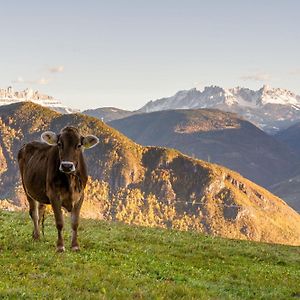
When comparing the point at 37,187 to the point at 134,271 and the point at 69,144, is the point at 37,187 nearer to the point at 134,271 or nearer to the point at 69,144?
the point at 69,144

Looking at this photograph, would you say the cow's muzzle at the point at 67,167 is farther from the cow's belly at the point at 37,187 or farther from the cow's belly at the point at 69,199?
the cow's belly at the point at 37,187

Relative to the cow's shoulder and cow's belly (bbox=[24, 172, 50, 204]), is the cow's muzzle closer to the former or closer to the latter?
cow's belly (bbox=[24, 172, 50, 204])

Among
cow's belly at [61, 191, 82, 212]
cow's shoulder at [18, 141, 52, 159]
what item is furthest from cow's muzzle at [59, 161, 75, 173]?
cow's shoulder at [18, 141, 52, 159]

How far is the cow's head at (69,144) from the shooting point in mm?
17516

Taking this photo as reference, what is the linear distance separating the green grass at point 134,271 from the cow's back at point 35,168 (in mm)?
2216

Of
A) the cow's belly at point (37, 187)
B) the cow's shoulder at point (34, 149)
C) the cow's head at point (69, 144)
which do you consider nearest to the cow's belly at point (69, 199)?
the cow's head at point (69, 144)

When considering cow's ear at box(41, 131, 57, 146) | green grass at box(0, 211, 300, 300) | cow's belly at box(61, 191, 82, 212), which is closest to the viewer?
green grass at box(0, 211, 300, 300)

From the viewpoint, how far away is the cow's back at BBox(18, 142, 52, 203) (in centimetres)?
1998

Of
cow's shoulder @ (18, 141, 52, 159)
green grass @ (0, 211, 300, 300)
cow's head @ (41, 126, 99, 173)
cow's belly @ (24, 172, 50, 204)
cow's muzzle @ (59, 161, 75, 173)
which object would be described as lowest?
green grass @ (0, 211, 300, 300)

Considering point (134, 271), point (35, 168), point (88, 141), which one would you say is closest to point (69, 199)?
point (88, 141)

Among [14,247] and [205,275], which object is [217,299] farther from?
[14,247]

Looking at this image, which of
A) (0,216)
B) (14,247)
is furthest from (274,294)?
(0,216)

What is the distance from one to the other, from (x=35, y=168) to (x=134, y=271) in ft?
22.0

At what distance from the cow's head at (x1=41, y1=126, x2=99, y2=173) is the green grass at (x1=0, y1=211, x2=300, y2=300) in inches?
133
